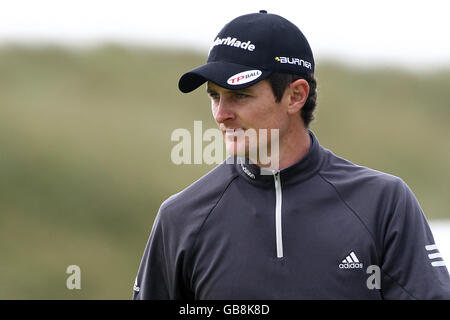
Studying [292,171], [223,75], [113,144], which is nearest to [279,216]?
→ [292,171]

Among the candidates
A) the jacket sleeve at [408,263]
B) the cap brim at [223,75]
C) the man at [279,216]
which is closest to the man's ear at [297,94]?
the man at [279,216]

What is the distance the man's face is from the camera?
2.73 meters

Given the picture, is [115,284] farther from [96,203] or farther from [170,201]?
[170,201]

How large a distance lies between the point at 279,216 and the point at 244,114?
1.21 ft

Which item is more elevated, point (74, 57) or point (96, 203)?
point (74, 57)

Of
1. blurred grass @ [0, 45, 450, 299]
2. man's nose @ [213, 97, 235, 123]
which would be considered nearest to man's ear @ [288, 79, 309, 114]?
man's nose @ [213, 97, 235, 123]

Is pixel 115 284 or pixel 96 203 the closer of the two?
pixel 115 284

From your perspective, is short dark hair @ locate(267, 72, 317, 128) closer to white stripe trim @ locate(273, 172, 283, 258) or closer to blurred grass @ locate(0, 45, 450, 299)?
white stripe trim @ locate(273, 172, 283, 258)

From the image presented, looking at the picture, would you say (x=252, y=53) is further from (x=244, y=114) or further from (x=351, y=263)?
(x=351, y=263)

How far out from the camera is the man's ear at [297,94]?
9.38 ft

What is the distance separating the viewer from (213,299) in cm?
266
